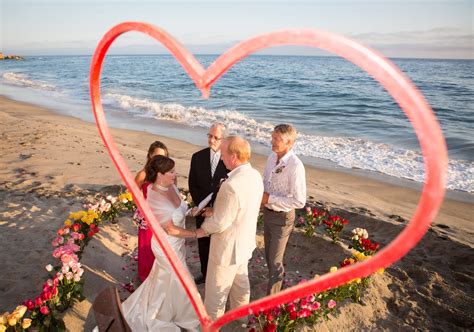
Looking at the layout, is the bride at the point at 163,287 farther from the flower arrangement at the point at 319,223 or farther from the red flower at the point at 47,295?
the flower arrangement at the point at 319,223

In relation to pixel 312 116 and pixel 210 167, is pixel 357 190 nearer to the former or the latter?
pixel 210 167

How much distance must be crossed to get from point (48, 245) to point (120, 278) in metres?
1.43

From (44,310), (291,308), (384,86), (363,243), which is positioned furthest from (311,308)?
(384,86)

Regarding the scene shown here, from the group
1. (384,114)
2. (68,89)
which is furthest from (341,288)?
(68,89)

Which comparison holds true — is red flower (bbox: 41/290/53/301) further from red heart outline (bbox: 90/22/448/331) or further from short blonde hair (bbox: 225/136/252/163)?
red heart outline (bbox: 90/22/448/331)

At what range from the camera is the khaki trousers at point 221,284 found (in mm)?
3719

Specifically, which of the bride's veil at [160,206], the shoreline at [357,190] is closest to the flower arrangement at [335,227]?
the shoreline at [357,190]

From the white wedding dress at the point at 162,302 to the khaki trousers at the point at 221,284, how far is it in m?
0.45

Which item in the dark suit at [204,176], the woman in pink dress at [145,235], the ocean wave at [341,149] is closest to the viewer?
the dark suit at [204,176]

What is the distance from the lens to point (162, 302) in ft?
13.6

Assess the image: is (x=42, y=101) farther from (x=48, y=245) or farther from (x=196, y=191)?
(x=196, y=191)

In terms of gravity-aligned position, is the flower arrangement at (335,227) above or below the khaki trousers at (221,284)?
below

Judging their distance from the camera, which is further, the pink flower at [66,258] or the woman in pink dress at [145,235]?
the woman in pink dress at [145,235]

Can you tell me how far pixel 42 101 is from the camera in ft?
74.6
